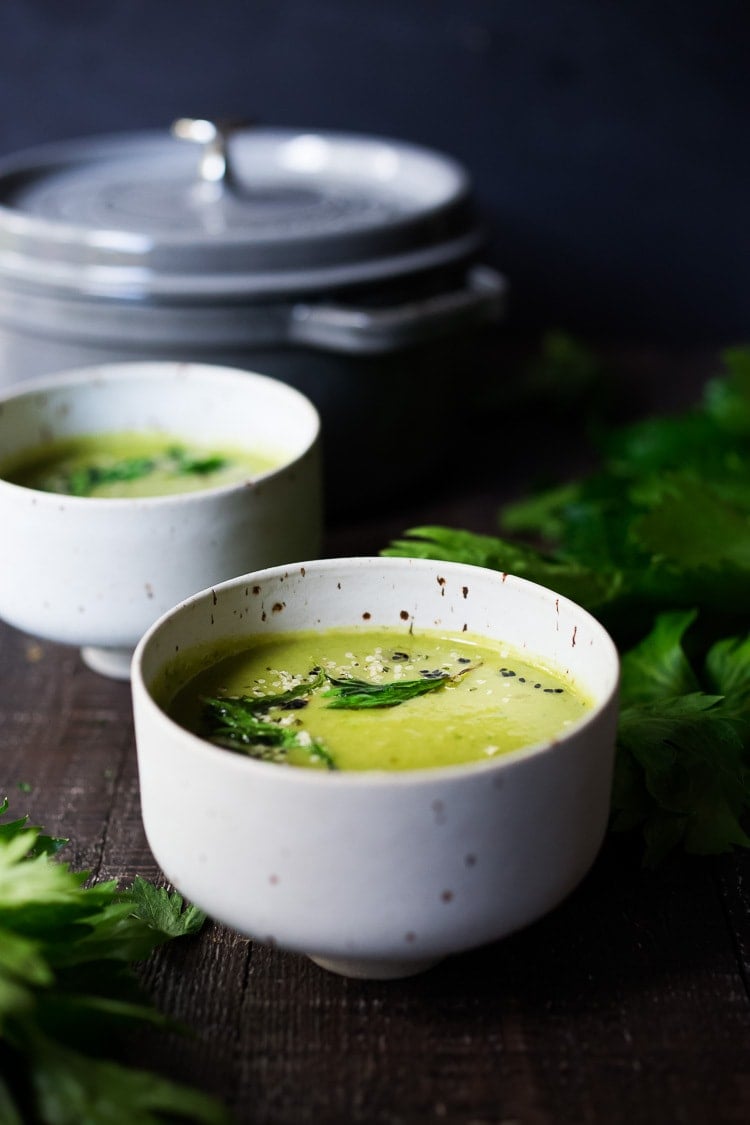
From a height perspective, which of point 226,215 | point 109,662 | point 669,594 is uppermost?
point 226,215

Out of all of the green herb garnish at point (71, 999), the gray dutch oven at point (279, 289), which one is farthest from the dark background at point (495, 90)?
the green herb garnish at point (71, 999)

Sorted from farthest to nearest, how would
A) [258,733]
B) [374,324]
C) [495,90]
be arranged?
[495,90]
[374,324]
[258,733]

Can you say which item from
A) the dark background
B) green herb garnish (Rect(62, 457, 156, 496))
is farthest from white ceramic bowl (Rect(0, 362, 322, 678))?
the dark background

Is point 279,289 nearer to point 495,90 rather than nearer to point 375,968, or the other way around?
→ point 375,968

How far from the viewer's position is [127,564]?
884 millimetres

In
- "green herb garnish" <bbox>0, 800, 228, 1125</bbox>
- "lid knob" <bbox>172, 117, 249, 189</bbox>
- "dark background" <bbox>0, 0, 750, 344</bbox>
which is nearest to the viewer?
"green herb garnish" <bbox>0, 800, 228, 1125</bbox>

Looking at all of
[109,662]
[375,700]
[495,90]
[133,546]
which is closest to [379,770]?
[375,700]

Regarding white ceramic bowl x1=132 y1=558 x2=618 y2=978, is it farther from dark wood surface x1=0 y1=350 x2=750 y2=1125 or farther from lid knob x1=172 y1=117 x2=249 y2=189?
lid knob x1=172 y1=117 x2=249 y2=189

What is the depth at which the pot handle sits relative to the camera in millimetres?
1196

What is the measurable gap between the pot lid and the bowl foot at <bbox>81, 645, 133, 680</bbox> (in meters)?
0.35

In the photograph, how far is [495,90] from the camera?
6.37 ft

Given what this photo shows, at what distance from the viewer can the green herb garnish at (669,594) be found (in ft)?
2.59

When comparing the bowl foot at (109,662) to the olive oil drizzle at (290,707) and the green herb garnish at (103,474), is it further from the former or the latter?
the olive oil drizzle at (290,707)

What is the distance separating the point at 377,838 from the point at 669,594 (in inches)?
17.0
